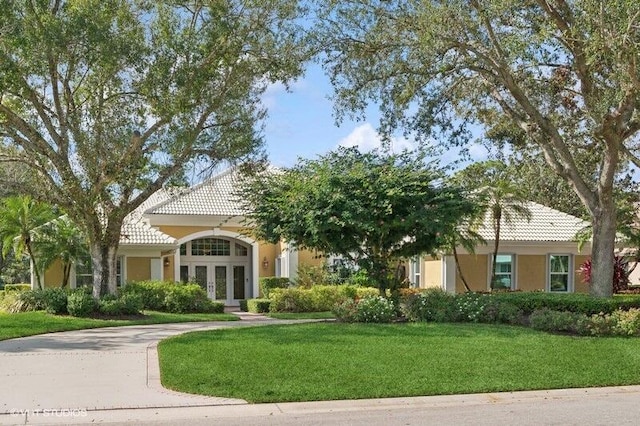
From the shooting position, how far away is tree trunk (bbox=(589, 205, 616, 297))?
59.5 ft

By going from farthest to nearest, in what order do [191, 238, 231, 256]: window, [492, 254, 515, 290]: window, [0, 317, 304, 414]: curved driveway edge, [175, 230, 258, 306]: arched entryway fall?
[191, 238, 231, 256]: window
[175, 230, 258, 306]: arched entryway
[492, 254, 515, 290]: window
[0, 317, 304, 414]: curved driveway edge

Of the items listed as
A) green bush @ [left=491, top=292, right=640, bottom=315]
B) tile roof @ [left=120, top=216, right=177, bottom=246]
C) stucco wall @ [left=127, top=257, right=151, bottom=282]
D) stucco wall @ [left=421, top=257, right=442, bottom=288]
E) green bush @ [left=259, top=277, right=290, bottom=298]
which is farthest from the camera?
green bush @ [left=259, top=277, right=290, bottom=298]

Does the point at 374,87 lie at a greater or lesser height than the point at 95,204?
greater

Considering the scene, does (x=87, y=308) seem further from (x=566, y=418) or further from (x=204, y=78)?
(x=566, y=418)

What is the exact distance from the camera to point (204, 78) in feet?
61.9

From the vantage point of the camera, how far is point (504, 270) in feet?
98.5

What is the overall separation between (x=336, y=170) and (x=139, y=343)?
694cm

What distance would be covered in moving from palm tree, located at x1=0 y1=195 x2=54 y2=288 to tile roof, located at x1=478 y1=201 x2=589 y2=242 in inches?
692

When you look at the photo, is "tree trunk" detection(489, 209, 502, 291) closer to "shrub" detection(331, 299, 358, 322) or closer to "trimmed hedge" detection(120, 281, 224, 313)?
"shrub" detection(331, 299, 358, 322)

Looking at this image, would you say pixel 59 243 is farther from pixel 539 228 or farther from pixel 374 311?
pixel 539 228

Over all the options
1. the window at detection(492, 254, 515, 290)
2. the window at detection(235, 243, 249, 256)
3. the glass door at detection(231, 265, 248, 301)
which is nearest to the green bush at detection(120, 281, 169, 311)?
the glass door at detection(231, 265, 248, 301)

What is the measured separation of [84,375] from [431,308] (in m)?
9.18

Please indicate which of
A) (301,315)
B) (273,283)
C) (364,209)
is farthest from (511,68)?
(273,283)

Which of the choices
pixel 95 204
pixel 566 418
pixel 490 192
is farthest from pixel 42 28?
pixel 490 192
